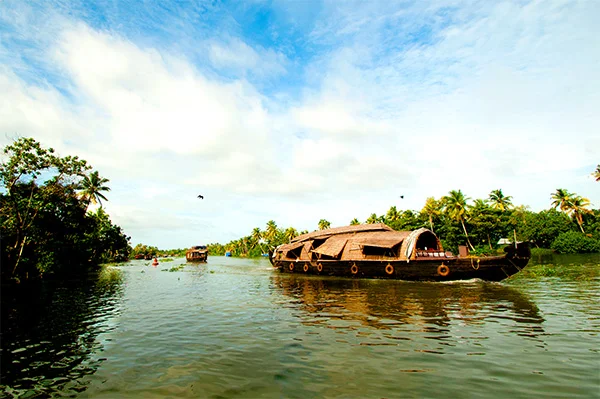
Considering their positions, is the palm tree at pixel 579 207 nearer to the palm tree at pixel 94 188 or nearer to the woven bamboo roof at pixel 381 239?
the woven bamboo roof at pixel 381 239

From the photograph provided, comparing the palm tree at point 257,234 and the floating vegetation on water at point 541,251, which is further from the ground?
the palm tree at point 257,234

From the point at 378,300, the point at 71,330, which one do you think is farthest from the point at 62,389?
→ the point at 378,300

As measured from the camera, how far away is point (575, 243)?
1804 inches

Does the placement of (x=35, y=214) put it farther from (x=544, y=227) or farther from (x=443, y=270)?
(x=544, y=227)

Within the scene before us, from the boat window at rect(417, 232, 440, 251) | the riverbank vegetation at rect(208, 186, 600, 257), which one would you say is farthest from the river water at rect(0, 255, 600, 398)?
the riverbank vegetation at rect(208, 186, 600, 257)

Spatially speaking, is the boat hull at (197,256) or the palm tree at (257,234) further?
the palm tree at (257,234)

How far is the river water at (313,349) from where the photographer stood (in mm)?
5066

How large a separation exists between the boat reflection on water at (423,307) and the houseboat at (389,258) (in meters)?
1.52

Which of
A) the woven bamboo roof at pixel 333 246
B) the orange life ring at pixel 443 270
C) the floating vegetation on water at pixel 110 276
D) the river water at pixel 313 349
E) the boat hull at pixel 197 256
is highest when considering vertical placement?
the woven bamboo roof at pixel 333 246

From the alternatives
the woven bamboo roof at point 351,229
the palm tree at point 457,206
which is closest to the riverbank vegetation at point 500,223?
the palm tree at point 457,206

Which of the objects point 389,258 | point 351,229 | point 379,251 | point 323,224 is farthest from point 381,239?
point 323,224

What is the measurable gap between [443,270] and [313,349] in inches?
580

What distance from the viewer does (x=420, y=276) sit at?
64.2 feet

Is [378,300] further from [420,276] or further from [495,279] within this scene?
[495,279]
